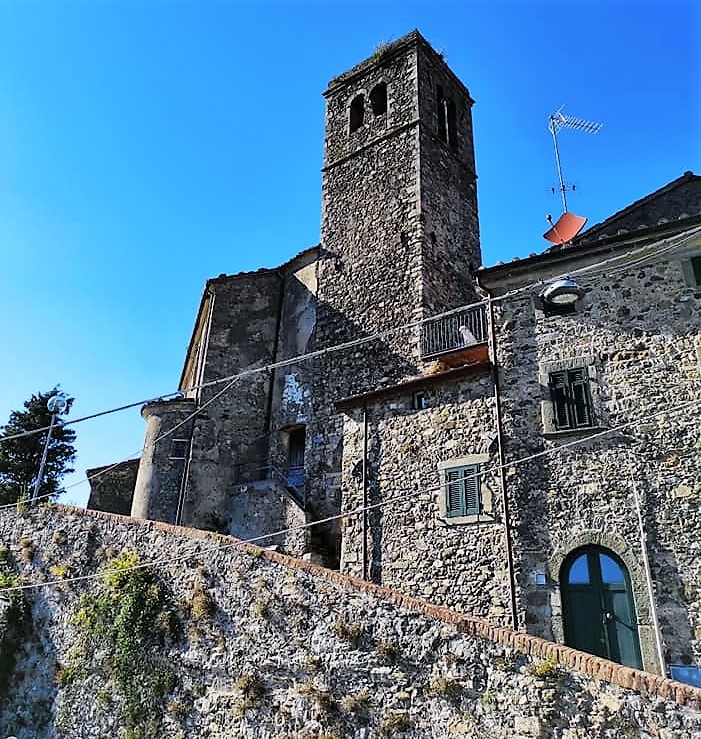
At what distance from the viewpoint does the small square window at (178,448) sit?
2072 cm

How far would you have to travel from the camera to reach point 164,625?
10641mm

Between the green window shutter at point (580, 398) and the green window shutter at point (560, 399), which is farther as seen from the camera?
the green window shutter at point (560, 399)

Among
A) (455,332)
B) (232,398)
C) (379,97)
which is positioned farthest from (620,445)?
(379,97)

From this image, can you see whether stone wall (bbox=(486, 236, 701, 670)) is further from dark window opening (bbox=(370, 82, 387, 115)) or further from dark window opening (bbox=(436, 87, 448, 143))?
dark window opening (bbox=(370, 82, 387, 115))

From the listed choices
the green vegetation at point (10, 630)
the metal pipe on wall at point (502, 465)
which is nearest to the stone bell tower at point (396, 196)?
the metal pipe on wall at point (502, 465)

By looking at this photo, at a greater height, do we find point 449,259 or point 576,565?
point 449,259

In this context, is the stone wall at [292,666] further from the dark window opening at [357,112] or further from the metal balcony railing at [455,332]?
the dark window opening at [357,112]

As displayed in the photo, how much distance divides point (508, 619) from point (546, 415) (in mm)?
3677

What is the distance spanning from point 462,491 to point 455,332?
5.53 meters

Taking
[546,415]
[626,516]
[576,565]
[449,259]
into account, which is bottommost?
[576,565]

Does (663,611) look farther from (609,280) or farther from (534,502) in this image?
(609,280)

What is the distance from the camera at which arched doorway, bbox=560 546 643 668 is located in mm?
10570

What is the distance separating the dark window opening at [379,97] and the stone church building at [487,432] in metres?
3.02

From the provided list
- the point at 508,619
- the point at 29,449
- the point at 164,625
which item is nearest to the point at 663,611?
the point at 508,619
